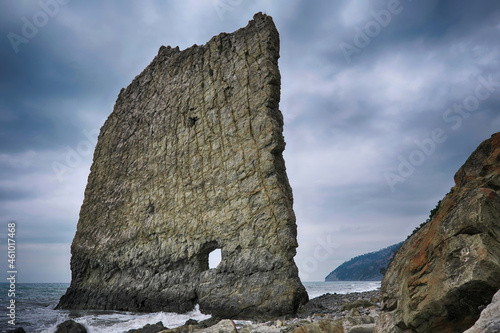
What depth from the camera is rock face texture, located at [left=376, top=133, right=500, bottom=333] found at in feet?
12.3

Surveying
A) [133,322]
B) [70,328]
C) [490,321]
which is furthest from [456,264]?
[133,322]

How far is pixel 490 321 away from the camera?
2.96 m

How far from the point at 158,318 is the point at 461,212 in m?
16.9

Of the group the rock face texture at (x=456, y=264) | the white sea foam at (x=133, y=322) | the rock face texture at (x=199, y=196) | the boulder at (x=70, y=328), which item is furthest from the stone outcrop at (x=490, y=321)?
the boulder at (x=70, y=328)

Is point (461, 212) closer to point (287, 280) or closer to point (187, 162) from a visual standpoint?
point (287, 280)

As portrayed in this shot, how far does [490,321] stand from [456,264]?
1.12m

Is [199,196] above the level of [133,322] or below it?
above

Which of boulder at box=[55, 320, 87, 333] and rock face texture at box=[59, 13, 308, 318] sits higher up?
rock face texture at box=[59, 13, 308, 318]

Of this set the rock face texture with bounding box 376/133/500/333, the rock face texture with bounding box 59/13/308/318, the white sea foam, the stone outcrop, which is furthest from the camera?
the rock face texture with bounding box 59/13/308/318

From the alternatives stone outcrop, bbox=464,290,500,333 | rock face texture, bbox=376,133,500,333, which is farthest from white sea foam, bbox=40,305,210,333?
stone outcrop, bbox=464,290,500,333

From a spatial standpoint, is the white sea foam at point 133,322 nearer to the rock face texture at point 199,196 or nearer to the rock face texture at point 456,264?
the rock face texture at point 199,196

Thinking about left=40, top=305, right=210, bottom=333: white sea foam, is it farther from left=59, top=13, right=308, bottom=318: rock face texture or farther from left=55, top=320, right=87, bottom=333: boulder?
left=59, top=13, right=308, bottom=318: rock face texture

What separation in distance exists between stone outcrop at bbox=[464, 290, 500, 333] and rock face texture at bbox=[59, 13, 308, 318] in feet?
39.6

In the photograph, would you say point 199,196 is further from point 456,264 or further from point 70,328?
point 456,264
